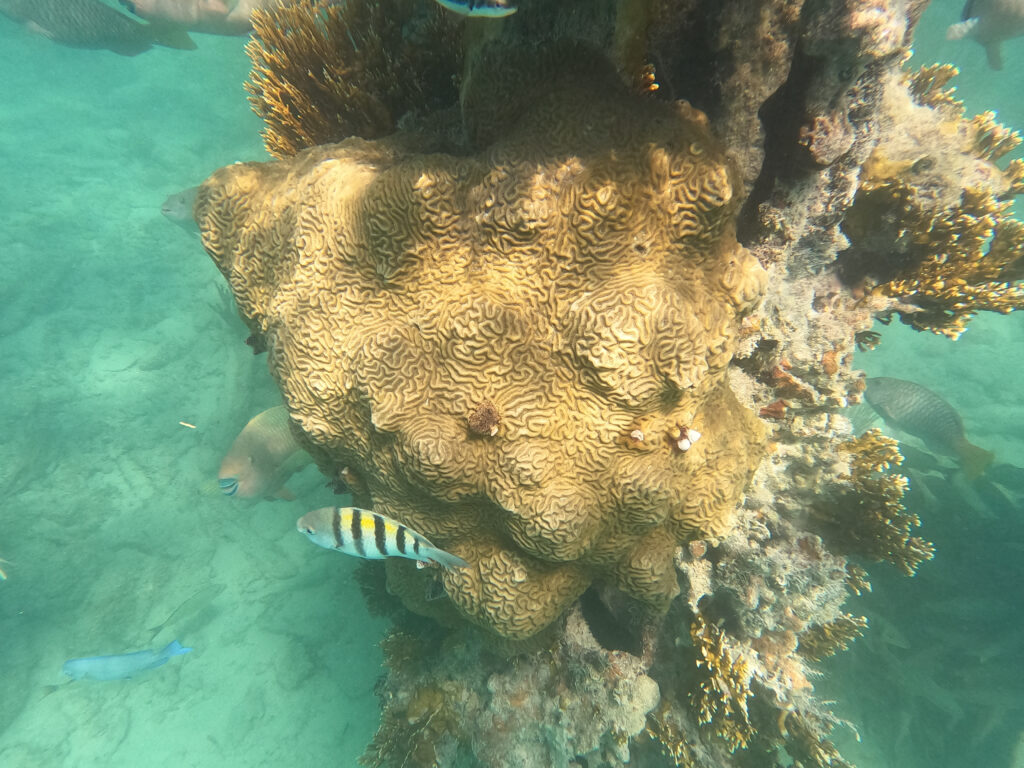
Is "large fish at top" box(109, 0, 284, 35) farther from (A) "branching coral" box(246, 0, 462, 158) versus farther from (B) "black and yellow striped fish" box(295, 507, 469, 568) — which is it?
(B) "black and yellow striped fish" box(295, 507, 469, 568)

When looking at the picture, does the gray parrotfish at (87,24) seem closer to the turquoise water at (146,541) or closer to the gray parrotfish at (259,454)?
the turquoise water at (146,541)

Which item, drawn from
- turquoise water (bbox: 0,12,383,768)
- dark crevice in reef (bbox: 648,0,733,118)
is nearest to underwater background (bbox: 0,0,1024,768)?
turquoise water (bbox: 0,12,383,768)

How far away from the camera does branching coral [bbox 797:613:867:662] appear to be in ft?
16.4

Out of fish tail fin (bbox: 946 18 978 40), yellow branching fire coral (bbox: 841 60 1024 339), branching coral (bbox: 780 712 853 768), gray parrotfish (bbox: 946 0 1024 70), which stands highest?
gray parrotfish (bbox: 946 0 1024 70)

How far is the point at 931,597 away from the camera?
7.86 m

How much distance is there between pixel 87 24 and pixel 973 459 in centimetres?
1934

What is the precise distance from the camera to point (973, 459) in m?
8.45

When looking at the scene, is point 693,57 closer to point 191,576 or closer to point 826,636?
point 826,636

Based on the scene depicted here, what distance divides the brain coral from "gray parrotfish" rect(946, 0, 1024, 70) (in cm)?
1012

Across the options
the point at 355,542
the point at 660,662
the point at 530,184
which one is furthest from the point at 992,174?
the point at 355,542

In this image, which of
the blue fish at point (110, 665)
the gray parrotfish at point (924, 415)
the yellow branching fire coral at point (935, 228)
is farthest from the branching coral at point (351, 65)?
the gray parrotfish at point (924, 415)

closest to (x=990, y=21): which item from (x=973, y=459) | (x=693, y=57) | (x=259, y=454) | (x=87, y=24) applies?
(x=973, y=459)

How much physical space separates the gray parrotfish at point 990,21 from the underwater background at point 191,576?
8.21m

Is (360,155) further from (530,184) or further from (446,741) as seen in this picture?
(446,741)
